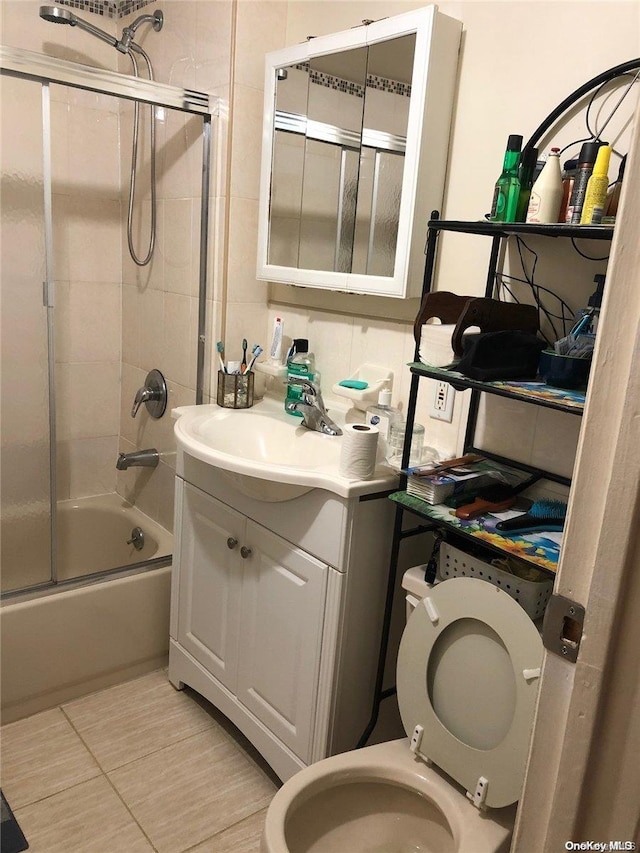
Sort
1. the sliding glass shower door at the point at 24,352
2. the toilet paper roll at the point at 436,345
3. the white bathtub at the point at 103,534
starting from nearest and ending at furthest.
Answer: the toilet paper roll at the point at 436,345
the sliding glass shower door at the point at 24,352
the white bathtub at the point at 103,534

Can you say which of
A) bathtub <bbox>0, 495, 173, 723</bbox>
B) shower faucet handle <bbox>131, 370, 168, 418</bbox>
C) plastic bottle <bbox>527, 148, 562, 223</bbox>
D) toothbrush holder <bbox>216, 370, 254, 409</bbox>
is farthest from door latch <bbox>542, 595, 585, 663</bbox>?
shower faucet handle <bbox>131, 370, 168, 418</bbox>

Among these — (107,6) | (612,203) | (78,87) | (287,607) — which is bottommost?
(287,607)

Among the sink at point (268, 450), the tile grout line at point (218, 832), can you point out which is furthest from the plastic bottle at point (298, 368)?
the tile grout line at point (218, 832)

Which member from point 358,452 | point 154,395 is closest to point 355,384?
point 358,452

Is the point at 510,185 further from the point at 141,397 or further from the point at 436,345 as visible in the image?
the point at 141,397

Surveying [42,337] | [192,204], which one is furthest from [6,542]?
[192,204]

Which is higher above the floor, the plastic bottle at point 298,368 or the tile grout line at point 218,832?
the plastic bottle at point 298,368

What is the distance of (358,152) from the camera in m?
1.79

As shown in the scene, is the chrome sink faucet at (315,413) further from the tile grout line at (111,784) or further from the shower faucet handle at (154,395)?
the tile grout line at (111,784)

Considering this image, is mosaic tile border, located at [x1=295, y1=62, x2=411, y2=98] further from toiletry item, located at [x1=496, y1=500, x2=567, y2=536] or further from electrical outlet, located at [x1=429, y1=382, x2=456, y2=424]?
toiletry item, located at [x1=496, y1=500, x2=567, y2=536]

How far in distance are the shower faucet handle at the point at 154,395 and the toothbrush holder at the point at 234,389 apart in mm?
496

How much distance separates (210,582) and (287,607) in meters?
0.36

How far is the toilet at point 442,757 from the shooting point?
4.01 ft

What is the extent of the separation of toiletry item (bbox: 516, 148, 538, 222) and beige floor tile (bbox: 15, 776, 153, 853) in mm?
1649
